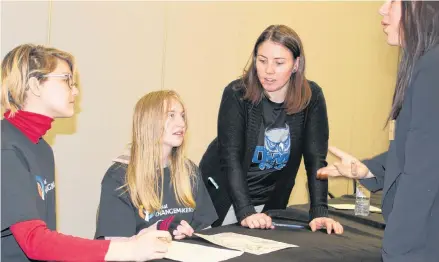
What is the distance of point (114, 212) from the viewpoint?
87.5 inches

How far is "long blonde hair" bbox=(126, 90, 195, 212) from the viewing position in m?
2.31

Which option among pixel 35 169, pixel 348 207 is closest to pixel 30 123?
pixel 35 169

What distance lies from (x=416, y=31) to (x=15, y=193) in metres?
1.28

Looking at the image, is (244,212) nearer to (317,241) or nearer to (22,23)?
(317,241)

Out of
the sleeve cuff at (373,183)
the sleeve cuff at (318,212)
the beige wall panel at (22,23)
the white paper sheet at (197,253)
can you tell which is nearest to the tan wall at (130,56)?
the beige wall panel at (22,23)

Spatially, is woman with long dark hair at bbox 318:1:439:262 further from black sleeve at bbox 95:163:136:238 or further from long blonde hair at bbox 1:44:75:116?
long blonde hair at bbox 1:44:75:116

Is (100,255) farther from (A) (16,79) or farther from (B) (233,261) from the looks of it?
(A) (16,79)

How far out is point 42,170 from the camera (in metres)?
1.99

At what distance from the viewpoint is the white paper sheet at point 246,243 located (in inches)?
73.0

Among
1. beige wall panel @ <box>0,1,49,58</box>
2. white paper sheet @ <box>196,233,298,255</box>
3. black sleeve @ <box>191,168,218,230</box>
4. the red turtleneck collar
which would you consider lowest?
black sleeve @ <box>191,168,218,230</box>

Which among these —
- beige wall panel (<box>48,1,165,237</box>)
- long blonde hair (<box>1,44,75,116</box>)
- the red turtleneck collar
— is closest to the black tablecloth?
the red turtleneck collar

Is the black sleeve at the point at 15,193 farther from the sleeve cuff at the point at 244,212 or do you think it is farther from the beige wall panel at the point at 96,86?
the beige wall panel at the point at 96,86

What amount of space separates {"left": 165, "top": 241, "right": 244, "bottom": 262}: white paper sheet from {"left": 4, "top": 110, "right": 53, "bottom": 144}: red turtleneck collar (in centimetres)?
62

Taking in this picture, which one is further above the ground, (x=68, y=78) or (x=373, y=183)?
(x=68, y=78)
